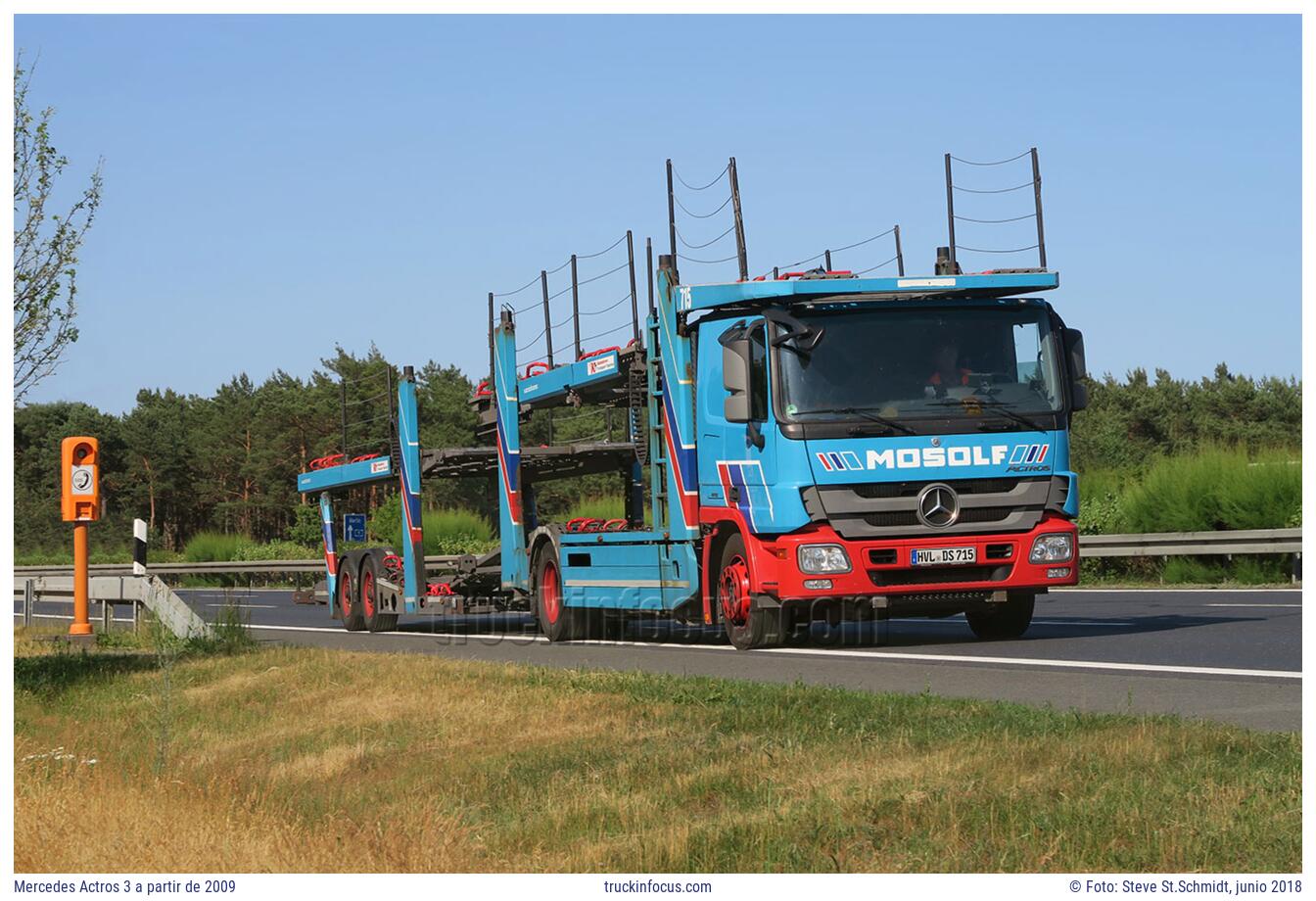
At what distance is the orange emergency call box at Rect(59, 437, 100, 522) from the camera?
59.3 feet

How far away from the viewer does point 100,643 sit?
19500mm

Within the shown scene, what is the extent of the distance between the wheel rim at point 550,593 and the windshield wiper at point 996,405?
5231 mm

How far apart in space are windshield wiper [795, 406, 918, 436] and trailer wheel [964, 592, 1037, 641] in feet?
6.52

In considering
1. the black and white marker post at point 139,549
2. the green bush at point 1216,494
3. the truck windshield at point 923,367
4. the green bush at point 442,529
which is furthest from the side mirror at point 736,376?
the green bush at point 1216,494

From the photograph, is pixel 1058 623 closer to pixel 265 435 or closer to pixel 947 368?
pixel 947 368

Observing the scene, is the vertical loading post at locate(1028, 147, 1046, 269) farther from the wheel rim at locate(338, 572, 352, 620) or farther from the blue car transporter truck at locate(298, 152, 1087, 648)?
the wheel rim at locate(338, 572, 352, 620)

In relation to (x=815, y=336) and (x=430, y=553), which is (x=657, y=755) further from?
(x=430, y=553)

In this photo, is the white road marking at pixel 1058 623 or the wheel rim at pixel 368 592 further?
the wheel rim at pixel 368 592

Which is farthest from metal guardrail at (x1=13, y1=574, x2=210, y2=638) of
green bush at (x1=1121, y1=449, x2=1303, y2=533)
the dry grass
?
green bush at (x1=1121, y1=449, x2=1303, y2=533)

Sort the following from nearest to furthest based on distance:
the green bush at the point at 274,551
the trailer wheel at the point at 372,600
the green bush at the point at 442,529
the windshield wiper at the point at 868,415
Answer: the windshield wiper at the point at 868,415
the trailer wheel at the point at 372,600
the green bush at the point at 442,529
the green bush at the point at 274,551

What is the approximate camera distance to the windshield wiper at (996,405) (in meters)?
14.4

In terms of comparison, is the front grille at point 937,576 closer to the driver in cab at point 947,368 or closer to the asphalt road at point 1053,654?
the asphalt road at point 1053,654

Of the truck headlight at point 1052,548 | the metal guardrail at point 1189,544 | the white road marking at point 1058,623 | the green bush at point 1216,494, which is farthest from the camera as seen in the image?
the green bush at point 1216,494

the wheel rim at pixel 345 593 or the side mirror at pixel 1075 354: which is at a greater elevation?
the side mirror at pixel 1075 354
